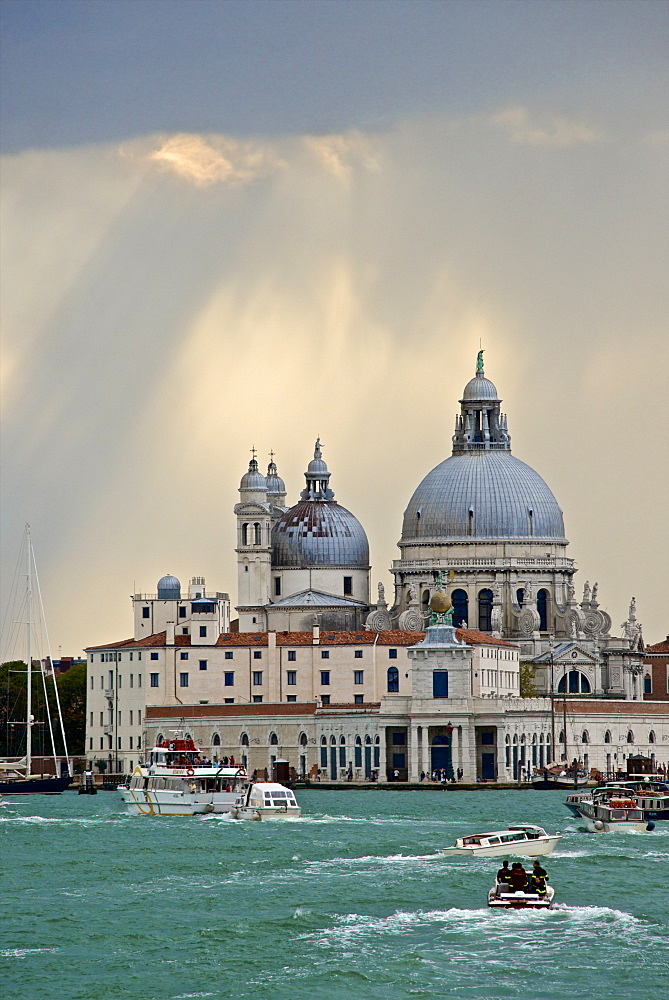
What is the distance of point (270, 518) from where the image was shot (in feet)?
452

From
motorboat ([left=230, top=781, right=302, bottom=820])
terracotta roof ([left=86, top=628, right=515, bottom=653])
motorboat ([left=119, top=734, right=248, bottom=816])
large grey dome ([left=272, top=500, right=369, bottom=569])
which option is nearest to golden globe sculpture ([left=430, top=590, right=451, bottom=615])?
terracotta roof ([left=86, top=628, right=515, bottom=653])

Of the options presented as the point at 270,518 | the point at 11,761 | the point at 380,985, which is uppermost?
the point at 270,518

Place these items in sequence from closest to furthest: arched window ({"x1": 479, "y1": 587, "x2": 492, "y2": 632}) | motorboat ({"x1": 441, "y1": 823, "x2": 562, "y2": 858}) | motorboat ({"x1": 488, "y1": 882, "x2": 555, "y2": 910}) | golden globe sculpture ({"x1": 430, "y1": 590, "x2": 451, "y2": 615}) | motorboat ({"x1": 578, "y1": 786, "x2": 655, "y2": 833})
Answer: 1. motorboat ({"x1": 488, "y1": 882, "x2": 555, "y2": 910})
2. motorboat ({"x1": 441, "y1": 823, "x2": 562, "y2": 858})
3. motorboat ({"x1": 578, "y1": 786, "x2": 655, "y2": 833})
4. golden globe sculpture ({"x1": 430, "y1": 590, "x2": 451, "y2": 615})
5. arched window ({"x1": 479, "y1": 587, "x2": 492, "y2": 632})

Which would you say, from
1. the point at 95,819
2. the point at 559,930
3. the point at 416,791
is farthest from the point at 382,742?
the point at 559,930

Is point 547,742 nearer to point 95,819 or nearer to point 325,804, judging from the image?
point 325,804

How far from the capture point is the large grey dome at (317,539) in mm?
140625

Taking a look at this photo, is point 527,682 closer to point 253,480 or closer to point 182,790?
point 253,480

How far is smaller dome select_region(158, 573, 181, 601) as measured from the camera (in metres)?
136

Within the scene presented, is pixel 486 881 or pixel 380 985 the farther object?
pixel 486 881

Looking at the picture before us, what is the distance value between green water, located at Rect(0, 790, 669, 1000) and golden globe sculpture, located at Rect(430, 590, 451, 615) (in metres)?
41.9

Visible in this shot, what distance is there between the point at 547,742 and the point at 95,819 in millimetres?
39546

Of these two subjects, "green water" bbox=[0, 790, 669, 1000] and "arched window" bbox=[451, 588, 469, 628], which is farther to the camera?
A: "arched window" bbox=[451, 588, 469, 628]

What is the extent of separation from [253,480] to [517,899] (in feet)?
275

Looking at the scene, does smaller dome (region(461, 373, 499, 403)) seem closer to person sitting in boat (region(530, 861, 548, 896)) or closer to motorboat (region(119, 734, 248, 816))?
motorboat (region(119, 734, 248, 816))
